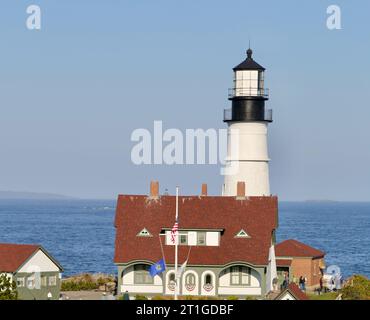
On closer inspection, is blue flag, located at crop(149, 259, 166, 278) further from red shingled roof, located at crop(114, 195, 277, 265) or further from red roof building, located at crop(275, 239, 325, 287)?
red roof building, located at crop(275, 239, 325, 287)

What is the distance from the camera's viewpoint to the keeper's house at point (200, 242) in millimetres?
43281

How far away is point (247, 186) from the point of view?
5197cm

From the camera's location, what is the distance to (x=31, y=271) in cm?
4150

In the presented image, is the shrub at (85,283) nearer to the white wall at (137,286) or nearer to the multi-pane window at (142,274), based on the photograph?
the white wall at (137,286)

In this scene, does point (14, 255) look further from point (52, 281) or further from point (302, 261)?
point (302, 261)

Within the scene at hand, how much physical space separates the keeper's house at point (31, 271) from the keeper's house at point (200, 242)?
305cm

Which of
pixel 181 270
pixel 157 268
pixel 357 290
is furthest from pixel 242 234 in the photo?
pixel 357 290

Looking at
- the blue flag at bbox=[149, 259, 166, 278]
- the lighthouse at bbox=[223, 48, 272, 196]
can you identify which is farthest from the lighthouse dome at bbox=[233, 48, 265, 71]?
the blue flag at bbox=[149, 259, 166, 278]

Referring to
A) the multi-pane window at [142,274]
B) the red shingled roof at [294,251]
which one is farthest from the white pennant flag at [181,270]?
the red shingled roof at [294,251]

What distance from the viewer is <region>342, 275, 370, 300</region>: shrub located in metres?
43.7

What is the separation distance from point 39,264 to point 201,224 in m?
7.83
